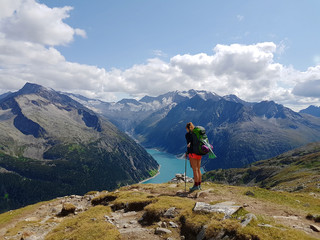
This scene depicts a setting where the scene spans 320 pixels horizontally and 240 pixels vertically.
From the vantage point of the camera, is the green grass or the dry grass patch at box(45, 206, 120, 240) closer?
the dry grass patch at box(45, 206, 120, 240)

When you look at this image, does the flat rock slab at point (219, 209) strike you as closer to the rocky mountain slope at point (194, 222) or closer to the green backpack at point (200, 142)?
the rocky mountain slope at point (194, 222)

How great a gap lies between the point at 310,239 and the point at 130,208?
1614 cm

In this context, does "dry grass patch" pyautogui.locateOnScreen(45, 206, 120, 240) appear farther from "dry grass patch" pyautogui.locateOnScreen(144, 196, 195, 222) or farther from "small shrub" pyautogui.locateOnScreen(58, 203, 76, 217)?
"small shrub" pyautogui.locateOnScreen(58, 203, 76, 217)

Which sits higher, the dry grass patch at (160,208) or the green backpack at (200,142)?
the green backpack at (200,142)

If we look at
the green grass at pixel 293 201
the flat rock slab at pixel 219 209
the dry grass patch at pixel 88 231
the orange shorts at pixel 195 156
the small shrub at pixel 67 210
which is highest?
the orange shorts at pixel 195 156

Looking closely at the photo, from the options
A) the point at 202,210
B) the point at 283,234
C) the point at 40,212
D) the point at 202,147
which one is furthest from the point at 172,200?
the point at 40,212

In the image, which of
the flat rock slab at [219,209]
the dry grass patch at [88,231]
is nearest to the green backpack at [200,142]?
the flat rock slab at [219,209]

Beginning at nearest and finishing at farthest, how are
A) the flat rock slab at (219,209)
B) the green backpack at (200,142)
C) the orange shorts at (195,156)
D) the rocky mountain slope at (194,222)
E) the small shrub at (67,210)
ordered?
the rocky mountain slope at (194,222) < the flat rock slab at (219,209) < the green backpack at (200,142) < the orange shorts at (195,156) < the small shrub at (67,210)

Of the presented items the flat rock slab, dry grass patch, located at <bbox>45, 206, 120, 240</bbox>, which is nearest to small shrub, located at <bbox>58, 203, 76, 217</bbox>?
dry grass patch, located at <bbox>45, 206, 120, 240</bbox>

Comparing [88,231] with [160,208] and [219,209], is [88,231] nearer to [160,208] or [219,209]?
[160,208]

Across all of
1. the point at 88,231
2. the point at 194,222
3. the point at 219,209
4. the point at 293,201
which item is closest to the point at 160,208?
the point at 194,222

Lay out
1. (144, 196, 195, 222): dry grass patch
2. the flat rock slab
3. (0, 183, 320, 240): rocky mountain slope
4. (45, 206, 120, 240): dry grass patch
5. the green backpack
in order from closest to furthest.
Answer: (0, 183, 320, 240): rocky mountain slope, the flat rock slab, (45, 206, 120, 240): dry grass patch, (144, 196, 195, 222): dry grass patch, the green backpack

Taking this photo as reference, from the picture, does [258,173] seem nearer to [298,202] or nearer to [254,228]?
[298,202]

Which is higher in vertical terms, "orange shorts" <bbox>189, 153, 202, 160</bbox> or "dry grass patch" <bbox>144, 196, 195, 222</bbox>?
"orange shorts" <bbox>189, 153, 202, 160</bbox>
